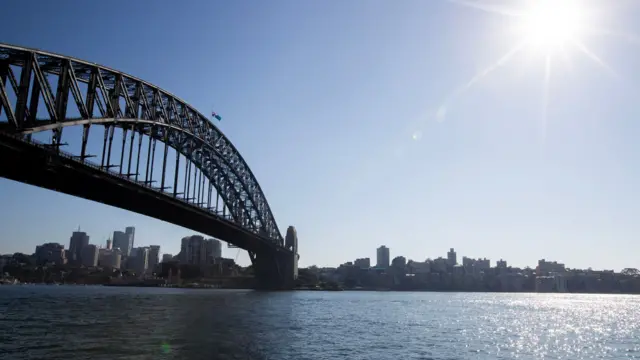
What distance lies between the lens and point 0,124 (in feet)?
113

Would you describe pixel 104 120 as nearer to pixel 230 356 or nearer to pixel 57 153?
pixel 57 153

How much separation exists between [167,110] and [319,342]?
1808 inches

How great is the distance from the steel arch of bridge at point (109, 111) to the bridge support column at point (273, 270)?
26.1m

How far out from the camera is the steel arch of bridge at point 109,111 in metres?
35.2

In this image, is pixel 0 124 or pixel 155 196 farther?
pixel 155 196

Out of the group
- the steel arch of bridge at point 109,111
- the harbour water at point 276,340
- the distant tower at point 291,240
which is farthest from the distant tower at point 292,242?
the harbour water at point 276,340

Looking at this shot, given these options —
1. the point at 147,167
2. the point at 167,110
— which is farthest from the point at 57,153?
the point at 167,110

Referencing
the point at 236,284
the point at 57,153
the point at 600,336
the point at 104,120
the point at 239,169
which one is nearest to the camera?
the point at 600,336

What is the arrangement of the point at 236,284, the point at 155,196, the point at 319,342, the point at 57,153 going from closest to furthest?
1. the point at 319,342
2. the point at 57,153
3. the point at 155,196
4. the point at 236,284

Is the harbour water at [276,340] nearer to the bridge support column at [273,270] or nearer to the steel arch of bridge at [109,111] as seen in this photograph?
the steel arch of bridge at [109,111]

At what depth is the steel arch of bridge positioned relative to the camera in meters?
35.2

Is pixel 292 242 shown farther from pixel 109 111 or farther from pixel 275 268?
pixel 109 111

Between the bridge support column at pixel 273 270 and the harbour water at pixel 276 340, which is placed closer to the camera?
the harbour water at pixel 276 340

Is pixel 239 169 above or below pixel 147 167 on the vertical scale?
above
